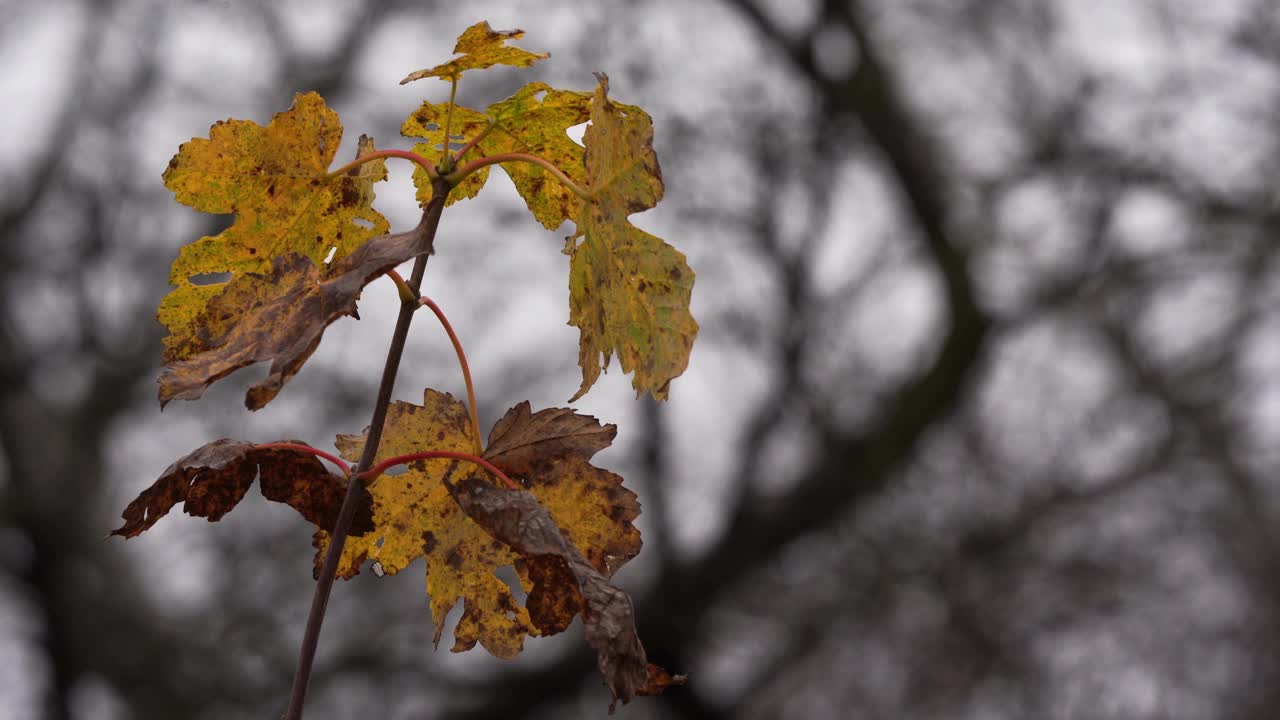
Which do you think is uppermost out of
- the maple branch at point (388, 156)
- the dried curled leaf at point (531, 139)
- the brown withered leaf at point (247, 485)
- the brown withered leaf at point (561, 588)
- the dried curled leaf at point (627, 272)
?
the dried curled leaf at point (531, 139)

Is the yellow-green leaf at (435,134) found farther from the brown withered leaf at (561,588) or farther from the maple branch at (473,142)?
the brown withered leaf at (561,588)

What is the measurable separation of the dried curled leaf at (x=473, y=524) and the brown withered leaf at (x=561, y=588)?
4cm

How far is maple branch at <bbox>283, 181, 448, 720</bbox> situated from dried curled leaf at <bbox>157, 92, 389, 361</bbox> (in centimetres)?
7

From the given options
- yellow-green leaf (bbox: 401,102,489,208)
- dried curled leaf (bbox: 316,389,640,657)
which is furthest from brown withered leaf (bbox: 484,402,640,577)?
yellow-green leaf (bbox: 401,102,489,208)

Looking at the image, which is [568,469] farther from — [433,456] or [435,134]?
[435,134]

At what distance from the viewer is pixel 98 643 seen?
151 inches

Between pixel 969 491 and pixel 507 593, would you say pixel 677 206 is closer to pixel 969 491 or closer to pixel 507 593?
pixel 969 491

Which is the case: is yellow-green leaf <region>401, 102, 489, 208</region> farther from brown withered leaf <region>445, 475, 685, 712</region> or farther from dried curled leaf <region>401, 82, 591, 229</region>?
brown withered leaf <region>445, 475, 685, 712</region>

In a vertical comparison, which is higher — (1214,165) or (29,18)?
(29,18)

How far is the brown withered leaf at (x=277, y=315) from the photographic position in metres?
0.37

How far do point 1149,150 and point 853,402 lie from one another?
1.09 metres

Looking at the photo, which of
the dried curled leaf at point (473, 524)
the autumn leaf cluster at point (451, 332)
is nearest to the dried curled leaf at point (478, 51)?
the autumn leaf cluster at point (451, 332)

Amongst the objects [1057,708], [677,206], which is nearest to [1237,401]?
[1057,708]

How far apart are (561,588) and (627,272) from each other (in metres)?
0.11
